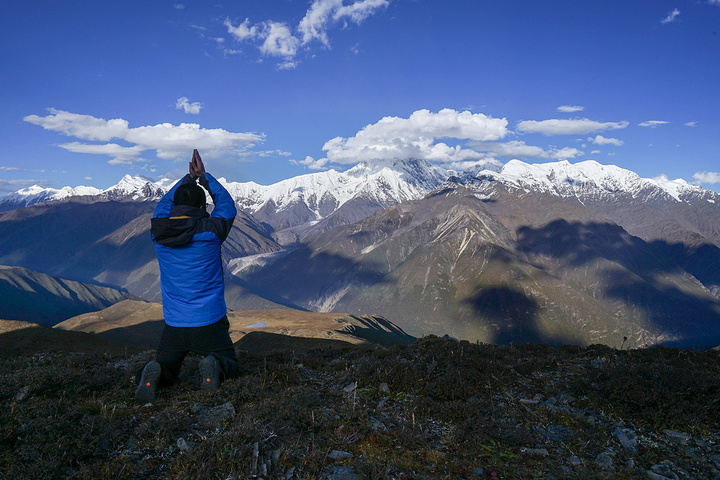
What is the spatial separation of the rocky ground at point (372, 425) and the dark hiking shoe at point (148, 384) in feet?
0.73

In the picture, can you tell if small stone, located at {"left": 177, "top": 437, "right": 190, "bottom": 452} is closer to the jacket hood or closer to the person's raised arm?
the jacket hood

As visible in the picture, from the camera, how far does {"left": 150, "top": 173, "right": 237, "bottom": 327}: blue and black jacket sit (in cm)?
738

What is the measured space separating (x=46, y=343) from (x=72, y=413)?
185 feet

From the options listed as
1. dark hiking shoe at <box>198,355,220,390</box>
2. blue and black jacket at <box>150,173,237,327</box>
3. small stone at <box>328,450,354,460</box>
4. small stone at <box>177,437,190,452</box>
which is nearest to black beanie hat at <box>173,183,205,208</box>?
blue and black jacket at <box>150,173,237,327</box>

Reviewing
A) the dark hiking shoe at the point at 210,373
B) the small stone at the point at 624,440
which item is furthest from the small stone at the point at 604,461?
the dark hiking shoe at the point at 210,373

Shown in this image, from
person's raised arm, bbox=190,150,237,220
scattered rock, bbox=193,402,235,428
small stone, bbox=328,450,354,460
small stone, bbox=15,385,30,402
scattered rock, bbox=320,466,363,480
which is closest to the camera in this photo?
scattered rock, bbox=320,466,363,480

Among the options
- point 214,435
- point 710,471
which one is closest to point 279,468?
point 214,435

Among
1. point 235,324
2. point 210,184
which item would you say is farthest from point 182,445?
point 235,324

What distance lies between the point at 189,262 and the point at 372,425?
455 cm

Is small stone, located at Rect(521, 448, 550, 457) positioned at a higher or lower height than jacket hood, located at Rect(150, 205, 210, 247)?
lower

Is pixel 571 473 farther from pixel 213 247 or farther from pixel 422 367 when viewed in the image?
pixel 213 247

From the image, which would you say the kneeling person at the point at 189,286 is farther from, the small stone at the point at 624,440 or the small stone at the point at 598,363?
the small stone at the point at 598,363

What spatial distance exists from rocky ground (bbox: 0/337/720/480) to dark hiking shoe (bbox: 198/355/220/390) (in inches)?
8.1

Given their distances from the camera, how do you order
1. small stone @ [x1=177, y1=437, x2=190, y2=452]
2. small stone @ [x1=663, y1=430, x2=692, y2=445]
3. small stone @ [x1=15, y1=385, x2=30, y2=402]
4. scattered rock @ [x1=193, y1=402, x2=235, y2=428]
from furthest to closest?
small stone @ [x1=15, y1=385, x2=30, y2=402] < small stone @ [x1=663, y1=430, x2=692, y2=445] < scattered rock @ [x1=193, y1=402, x2=235, y2=428] < small stone @ [x1=177, y1=437, x2=190, y2=452]
